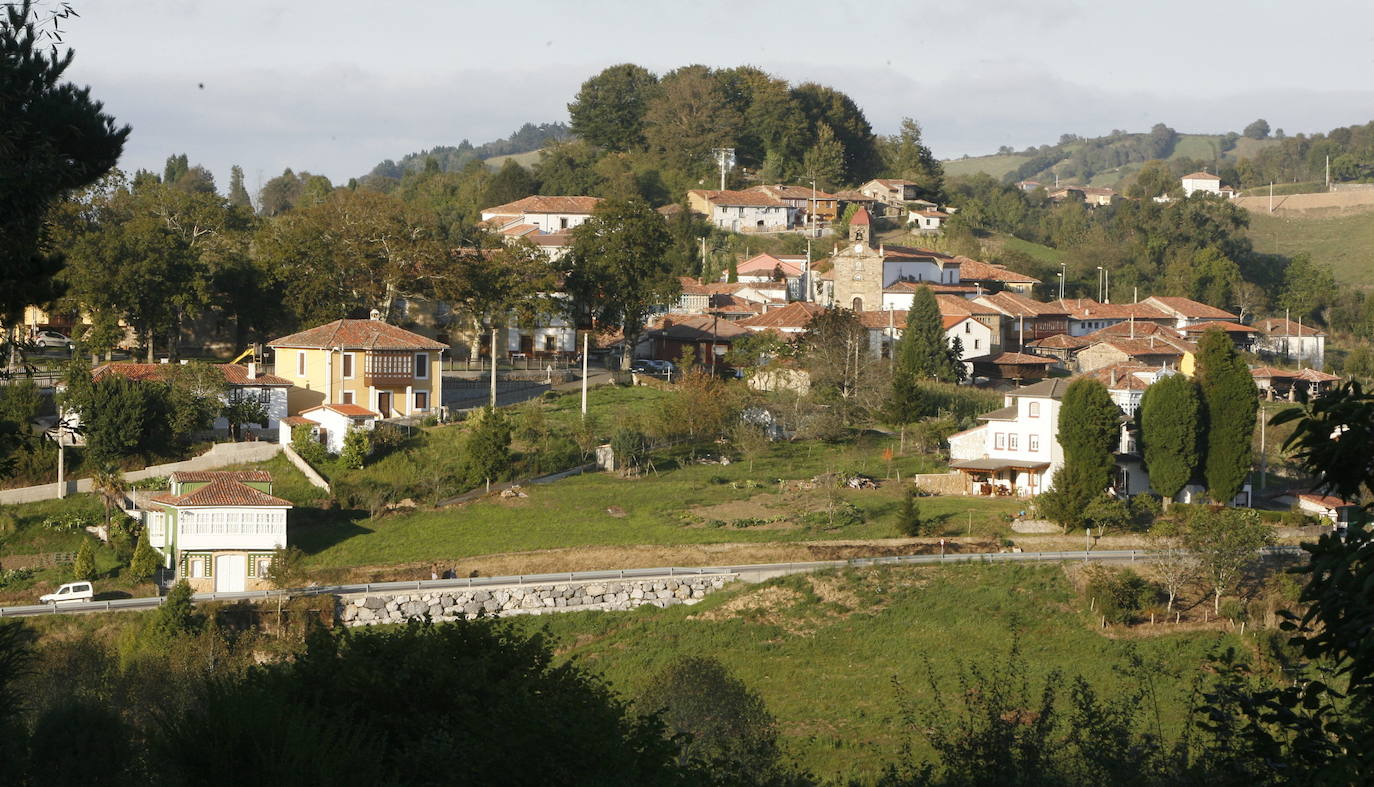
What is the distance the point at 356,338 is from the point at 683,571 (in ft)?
54.4

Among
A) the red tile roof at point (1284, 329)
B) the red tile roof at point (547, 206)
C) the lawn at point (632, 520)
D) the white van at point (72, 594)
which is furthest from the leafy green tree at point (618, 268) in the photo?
the red tile roof at point (1284, 329)

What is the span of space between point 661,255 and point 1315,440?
159ft

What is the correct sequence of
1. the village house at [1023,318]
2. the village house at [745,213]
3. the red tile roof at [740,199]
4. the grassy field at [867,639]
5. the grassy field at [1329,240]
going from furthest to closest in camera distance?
the grassy field at [1329,240] → the red tile roof at [740,199] → the village house at [745,213] → the village house at [1023,318] → the grassy field at [867,639]

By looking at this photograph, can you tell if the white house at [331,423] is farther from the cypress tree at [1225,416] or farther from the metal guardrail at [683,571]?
the cypress tree at [1225,416]

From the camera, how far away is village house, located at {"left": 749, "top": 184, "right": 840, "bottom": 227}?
89269 mm

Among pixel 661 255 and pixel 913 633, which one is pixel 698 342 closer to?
pixel 661 255

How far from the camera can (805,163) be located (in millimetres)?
98812

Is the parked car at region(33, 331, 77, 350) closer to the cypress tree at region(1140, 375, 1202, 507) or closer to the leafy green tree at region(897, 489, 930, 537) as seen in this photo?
the leafy green tree at region(897, 489, 930, 537)

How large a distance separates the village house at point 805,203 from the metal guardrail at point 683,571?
5689 cm

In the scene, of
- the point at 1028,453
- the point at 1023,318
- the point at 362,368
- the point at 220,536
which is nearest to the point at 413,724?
the point at 220,536

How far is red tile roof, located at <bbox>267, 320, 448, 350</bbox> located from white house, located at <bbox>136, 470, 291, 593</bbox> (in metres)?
10.9

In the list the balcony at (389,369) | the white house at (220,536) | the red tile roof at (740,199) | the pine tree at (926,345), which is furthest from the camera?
the red tile roof at (740,199)

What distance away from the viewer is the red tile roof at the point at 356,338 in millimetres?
44531

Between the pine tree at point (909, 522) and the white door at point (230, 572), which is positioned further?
the pine tree at point (909, 522)
